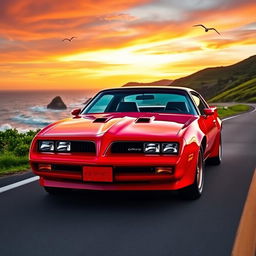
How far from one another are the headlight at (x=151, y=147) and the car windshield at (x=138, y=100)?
5.26 ft

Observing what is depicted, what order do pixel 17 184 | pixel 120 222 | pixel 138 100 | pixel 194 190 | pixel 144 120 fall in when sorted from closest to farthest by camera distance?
1. pixel 120 222
2. pixel 194 190
3. pixel 144 120
4. pixel 17 184
5. pixel 138 100

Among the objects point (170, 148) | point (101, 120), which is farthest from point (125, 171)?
point (101, 120)

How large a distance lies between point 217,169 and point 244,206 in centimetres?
267

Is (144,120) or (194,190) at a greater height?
(144,120)

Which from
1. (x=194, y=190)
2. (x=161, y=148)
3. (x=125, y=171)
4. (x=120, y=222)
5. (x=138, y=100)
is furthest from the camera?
(x=138, y=100)

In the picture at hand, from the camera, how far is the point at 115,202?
5.71 meters

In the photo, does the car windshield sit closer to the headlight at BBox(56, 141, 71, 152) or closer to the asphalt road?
the asphalt road

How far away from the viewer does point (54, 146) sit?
18.1ft

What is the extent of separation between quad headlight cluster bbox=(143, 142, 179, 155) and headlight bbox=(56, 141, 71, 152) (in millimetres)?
842

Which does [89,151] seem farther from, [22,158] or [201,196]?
[22,158]

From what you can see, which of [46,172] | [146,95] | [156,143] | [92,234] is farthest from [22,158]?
[92,234]

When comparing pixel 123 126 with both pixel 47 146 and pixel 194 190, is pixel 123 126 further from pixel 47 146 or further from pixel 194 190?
pixel 194 190

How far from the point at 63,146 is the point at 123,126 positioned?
72cm

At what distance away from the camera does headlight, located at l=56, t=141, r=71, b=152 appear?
5461 millimetres
